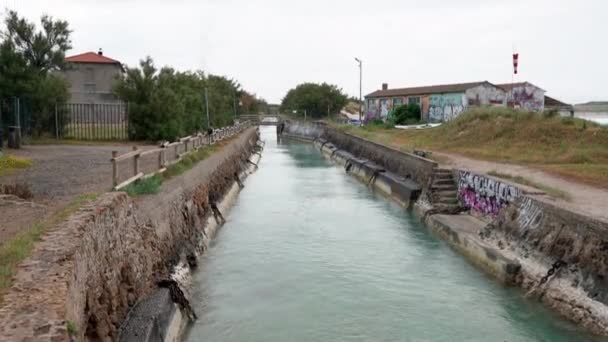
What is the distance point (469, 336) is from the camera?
9.38m

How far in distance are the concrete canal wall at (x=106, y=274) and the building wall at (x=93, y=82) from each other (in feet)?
124

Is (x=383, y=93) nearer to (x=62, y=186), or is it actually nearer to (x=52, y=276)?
(x=62, y=186)

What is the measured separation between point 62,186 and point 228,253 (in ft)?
14.0

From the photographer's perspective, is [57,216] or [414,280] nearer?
[57,216]

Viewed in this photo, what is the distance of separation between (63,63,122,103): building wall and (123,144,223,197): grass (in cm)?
2575

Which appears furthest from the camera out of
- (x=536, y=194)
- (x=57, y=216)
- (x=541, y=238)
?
(x=536, y=194)

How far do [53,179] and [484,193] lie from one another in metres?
11.7

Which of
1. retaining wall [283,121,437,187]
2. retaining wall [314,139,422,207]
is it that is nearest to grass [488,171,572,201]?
retaining wall [283,121,437,187]

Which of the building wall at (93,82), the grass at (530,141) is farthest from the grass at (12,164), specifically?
the building wall at (93,82)

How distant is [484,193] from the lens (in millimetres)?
16828

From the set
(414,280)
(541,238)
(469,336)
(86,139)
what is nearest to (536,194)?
(541,238)

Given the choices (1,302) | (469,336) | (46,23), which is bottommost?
(469,336)

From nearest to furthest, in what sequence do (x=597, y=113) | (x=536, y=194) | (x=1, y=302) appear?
(x=1, y=302)
(x=536, y=194)
(x=597, y=113)

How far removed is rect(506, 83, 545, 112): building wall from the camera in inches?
1889
